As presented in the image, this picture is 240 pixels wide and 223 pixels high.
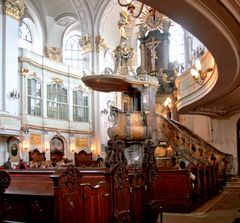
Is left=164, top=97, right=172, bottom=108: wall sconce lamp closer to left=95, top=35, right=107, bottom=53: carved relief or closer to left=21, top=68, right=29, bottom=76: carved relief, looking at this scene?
left=95, top=35, right=107, bottom=53: carved relief

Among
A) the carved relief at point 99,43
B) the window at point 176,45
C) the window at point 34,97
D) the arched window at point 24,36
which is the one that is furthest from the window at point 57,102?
the window at point 176,45

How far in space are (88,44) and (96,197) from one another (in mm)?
21761

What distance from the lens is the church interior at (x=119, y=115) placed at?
21.6ft

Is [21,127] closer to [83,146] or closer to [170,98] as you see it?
[83,146]

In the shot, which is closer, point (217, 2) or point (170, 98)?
point (217, 2)

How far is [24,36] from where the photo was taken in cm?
2623

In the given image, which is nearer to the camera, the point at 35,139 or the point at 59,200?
the point at 59,200

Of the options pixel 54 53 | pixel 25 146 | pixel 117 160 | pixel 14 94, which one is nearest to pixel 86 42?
pixel 54 53

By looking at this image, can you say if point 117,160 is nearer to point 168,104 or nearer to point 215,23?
point 215,23

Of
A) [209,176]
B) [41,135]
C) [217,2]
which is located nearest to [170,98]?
[41,135]

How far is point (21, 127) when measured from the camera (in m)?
21.0

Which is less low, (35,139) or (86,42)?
(86,42)

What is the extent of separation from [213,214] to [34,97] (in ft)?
49.2

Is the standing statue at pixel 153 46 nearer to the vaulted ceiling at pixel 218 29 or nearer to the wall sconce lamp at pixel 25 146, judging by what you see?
the wall sconce lamp at pixel 25 146
